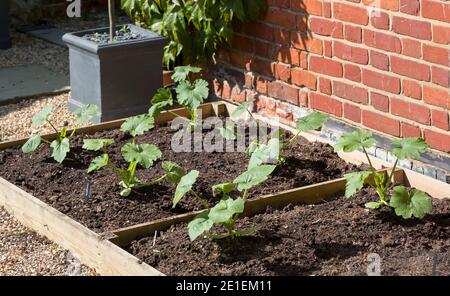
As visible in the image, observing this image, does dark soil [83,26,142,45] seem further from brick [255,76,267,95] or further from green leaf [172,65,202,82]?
brick [255,76,267,95]

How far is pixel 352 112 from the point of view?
5.91 m

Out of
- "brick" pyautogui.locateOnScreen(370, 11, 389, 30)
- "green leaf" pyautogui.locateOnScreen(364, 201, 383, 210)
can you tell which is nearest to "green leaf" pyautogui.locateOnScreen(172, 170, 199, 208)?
"green leaf" pyautogui.locateOnScreen(364, 201, 383, 210)

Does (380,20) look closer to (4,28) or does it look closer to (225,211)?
(225,211)

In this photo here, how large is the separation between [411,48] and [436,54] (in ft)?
0.55

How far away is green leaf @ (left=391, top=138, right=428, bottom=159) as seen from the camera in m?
4.80

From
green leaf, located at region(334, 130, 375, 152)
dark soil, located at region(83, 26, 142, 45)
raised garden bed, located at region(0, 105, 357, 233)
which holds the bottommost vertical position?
raised garden bed, located at region(0, 105, 357, 233)

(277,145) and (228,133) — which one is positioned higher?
(277,145)

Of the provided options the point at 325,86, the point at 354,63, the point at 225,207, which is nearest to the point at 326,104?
the point at 325,86

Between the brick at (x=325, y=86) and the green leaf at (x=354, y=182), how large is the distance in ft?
3.85

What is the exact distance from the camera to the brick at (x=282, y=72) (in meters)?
6.30

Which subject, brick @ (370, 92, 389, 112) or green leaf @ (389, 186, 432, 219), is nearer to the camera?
green leaf @ (389, 186, 432, 219)

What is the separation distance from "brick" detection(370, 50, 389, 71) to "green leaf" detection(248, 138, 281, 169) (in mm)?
707

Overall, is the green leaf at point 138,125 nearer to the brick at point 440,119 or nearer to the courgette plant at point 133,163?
the courgette plant at point 133,163
